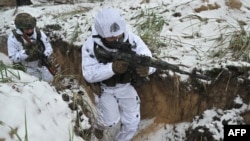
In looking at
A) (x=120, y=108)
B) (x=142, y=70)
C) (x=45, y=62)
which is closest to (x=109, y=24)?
(x=142, y=70)

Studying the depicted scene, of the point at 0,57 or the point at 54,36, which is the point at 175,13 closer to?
the point at 54,36

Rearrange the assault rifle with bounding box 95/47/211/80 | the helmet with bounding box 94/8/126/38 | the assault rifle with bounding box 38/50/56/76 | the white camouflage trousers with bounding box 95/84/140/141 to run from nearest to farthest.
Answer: the assault rifle with bounding box 95/47/211/80 < the helmet with bounding box 94/8/126/38 < the white camouflage trousers with bounding box 95/84/140/141 < the assault rifle with bounding box 38/50/56/76

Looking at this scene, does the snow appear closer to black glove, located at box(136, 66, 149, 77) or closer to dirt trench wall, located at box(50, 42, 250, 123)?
dirt trench wall, located at box(50, 42, 250, 123)

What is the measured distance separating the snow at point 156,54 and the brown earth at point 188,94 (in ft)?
0.26

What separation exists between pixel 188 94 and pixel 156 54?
74 cm

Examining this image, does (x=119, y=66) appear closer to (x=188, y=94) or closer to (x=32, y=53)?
(x=188, y=94)

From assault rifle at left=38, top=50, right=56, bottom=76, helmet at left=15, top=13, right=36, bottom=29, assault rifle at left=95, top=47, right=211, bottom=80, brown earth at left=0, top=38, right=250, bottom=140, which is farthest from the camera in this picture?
assault rifle at left=38, top=50, right=56, bottom=76

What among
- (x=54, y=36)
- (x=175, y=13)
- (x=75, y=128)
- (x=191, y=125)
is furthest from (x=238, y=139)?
(x=54, y=36)

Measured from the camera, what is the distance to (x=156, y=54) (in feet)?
15.2

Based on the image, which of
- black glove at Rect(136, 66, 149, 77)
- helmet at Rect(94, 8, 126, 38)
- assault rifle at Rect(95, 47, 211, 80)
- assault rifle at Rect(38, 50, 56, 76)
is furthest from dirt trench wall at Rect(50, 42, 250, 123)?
assault rifle at Rect(38, 50, 56, 76)

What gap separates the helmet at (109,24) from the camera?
355cm

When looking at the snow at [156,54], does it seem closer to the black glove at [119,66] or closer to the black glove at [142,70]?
the black glove at [119,66]

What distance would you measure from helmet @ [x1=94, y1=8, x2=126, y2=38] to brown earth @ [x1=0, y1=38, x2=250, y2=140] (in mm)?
784

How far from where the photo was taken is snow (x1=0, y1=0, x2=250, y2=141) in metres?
2.67
